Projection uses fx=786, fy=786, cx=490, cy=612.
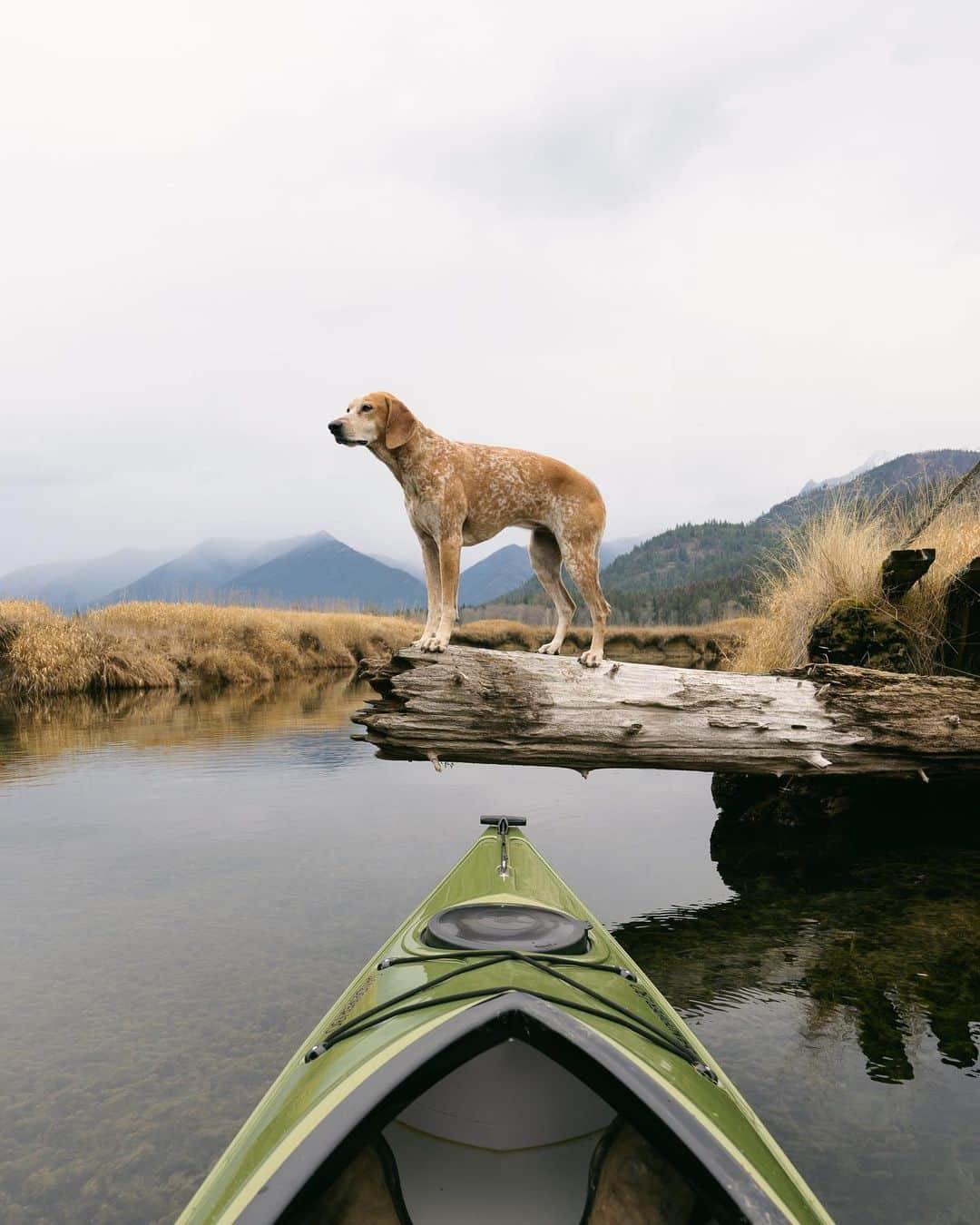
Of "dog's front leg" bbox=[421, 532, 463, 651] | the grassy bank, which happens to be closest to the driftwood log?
"dog's front leg" bbox=[421, 532, 463, 651]

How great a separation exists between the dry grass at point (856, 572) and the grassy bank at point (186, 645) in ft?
11.1

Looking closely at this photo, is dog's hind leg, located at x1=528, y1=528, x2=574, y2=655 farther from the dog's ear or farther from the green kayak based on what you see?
the green kayak

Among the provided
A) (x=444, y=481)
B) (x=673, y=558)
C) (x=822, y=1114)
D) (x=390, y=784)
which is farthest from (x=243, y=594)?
(x=673, y=558)

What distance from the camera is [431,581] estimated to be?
5141mm

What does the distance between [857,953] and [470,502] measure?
3.46 metres

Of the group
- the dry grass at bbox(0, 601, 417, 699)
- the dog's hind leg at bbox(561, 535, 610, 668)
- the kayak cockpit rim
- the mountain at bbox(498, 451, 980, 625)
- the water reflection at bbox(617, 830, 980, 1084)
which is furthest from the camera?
the dry grass at bbox(0, 601, 417, 699)

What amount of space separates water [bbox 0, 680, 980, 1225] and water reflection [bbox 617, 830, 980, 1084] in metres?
0.02

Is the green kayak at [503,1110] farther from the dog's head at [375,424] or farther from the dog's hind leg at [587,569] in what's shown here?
the dog's head at [375,424]

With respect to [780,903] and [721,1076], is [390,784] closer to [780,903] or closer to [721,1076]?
[780,903]

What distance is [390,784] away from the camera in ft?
31.1

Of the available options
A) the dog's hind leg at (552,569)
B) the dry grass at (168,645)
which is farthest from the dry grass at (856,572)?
the dry grass at (168,645)

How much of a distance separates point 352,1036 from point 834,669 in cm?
425

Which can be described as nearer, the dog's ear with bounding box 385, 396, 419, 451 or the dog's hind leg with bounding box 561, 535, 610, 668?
the dog's ear with bounding box 385, 396, 419, 451

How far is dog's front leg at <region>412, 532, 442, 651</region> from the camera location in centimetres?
488
